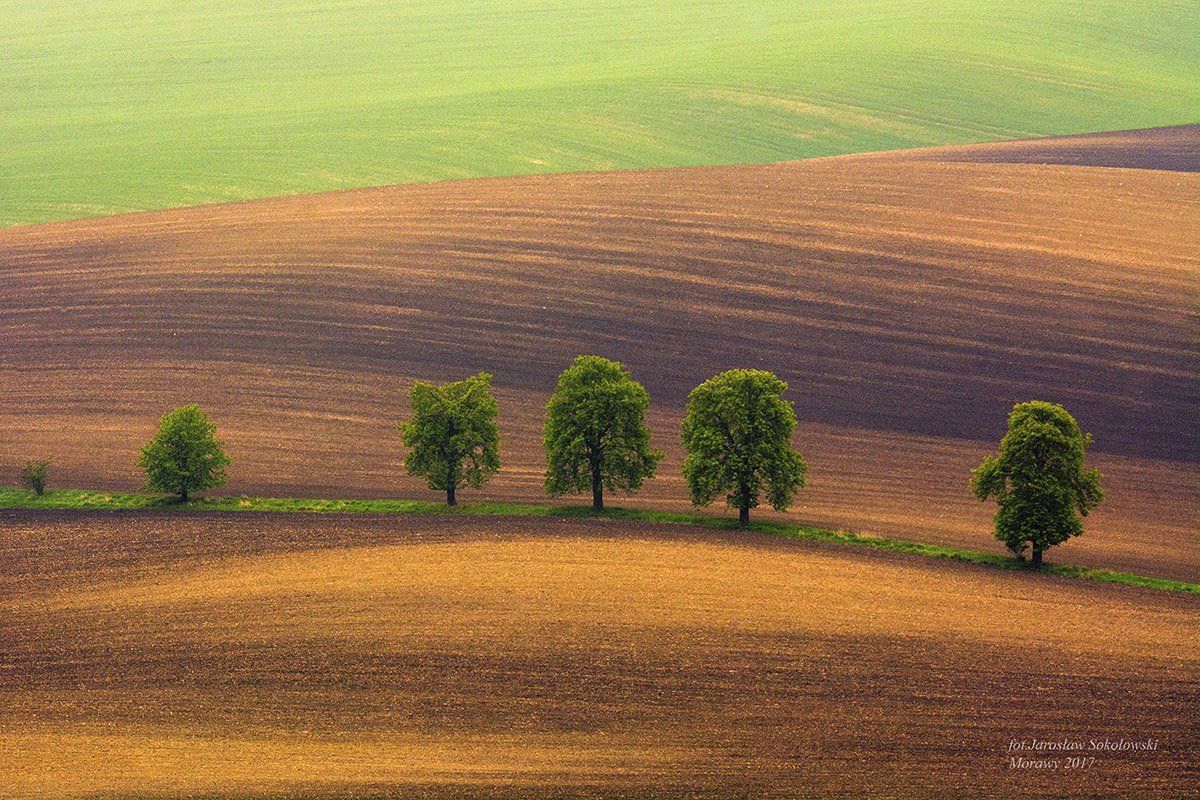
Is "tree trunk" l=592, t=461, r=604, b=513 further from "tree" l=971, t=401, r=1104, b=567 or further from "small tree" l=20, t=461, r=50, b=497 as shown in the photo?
"small tree" l=20, t=461, r=50, b=497

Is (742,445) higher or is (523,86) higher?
(523,86)

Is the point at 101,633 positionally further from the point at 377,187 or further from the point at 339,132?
the point at 339,132

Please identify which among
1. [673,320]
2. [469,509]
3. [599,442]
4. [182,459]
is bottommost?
[469,509]

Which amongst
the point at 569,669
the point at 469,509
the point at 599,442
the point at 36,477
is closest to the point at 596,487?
the point at 599,442

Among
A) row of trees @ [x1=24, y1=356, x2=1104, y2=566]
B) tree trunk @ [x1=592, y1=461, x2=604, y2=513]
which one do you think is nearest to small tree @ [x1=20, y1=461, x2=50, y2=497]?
row of trees @ [x1=24, y1=356, x2=1104, y2=566]

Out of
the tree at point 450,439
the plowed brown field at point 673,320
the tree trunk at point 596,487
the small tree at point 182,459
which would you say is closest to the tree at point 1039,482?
the plowed brown field at point 673,320

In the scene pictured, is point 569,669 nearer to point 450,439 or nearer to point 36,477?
point 450,439
